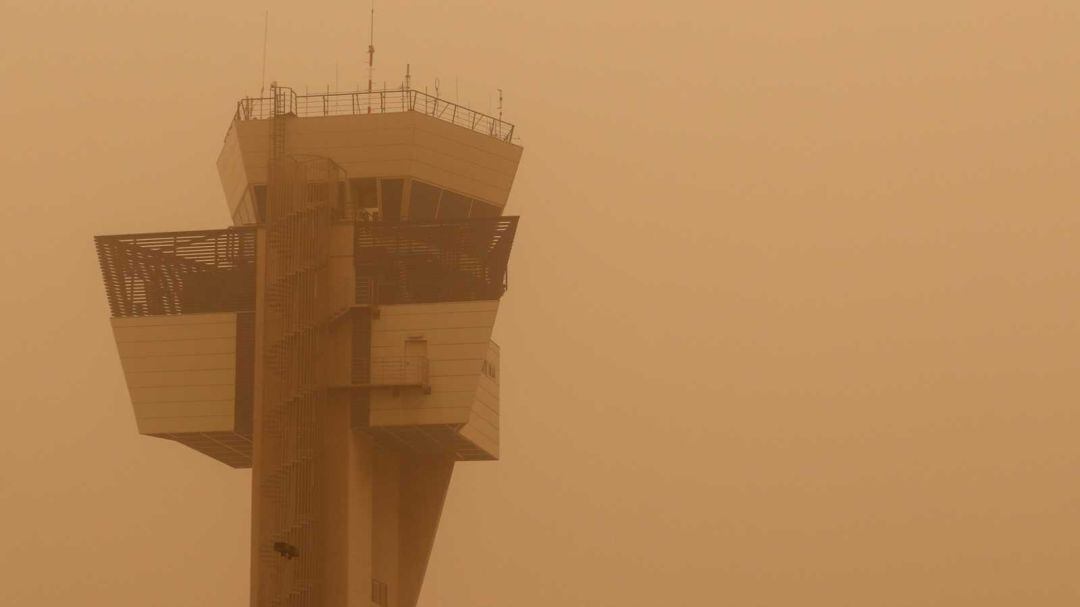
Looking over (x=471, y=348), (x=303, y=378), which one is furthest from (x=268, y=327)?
(x=471, y=348)

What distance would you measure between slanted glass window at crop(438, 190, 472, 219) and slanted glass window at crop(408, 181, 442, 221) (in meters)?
0.33

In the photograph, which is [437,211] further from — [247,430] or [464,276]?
[247,430]

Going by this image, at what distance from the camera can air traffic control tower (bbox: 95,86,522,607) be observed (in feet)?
254

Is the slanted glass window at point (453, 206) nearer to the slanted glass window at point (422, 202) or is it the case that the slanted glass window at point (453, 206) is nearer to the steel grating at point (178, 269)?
the slanted glass window at point (422, 202)

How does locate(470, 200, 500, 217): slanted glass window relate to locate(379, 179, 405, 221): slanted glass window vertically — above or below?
above

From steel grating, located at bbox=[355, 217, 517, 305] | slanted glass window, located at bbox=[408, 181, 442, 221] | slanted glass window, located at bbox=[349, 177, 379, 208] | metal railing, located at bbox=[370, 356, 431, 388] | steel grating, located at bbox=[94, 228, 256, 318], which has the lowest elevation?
metal railing, located at bbox=[370, 356, 431, 388]

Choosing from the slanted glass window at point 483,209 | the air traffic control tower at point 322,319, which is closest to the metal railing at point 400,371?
the air traffic control tower at point 322,319

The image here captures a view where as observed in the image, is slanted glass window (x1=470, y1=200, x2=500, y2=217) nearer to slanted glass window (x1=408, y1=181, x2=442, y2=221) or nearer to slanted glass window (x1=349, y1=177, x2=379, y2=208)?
slanted glass window (x1=408, y1=181, x2=442, y2=221)

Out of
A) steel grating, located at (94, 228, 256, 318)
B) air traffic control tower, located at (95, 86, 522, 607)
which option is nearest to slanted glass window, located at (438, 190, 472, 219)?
air traffic control tower, located at (95, 86, 522, 607)

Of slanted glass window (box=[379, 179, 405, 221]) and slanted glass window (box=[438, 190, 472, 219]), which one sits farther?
slanted glass window (box=[438, 190, 472, 219])

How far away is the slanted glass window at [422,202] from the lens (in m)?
80.7

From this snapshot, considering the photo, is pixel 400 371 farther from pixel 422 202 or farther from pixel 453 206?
pixel 453 206

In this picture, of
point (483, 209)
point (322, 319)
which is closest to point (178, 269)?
point (322, 319)

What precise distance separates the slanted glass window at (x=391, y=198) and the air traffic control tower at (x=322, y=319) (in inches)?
3.0
